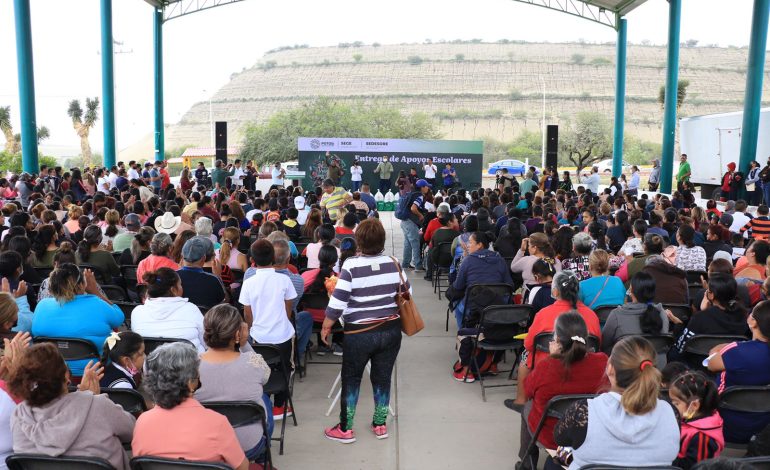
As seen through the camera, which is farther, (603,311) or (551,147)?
(551,147)

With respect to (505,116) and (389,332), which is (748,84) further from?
(505,116)

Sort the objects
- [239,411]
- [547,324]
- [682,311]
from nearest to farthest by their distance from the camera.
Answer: [239,411] < [547,324] < [682,311]

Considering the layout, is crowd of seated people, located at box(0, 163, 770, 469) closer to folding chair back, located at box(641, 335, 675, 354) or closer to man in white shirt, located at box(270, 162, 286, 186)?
folding chair back, located at box(641, 335, 675, 354)

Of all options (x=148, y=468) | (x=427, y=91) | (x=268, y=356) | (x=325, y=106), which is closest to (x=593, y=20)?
(x=268, y=356)

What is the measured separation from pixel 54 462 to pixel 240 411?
0.96m

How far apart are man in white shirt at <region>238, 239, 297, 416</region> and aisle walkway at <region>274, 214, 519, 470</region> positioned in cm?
51

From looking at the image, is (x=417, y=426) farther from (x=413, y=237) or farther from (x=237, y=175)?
(x=237, y=175)

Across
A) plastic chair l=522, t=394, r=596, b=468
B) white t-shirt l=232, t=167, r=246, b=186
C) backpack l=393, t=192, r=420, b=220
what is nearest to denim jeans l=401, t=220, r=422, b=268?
backpack l=393, t=192, r=420, b=220

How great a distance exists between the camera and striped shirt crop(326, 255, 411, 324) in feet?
15.2

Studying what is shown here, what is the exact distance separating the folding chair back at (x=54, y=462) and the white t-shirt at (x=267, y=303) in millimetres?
2257

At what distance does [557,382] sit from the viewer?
3.90 metres

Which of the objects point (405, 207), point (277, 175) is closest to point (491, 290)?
point (405, 207)

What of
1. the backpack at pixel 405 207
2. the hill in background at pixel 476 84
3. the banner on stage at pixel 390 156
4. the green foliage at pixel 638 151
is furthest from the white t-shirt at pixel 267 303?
the hill in background at pixel 476 84

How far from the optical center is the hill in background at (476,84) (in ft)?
299
